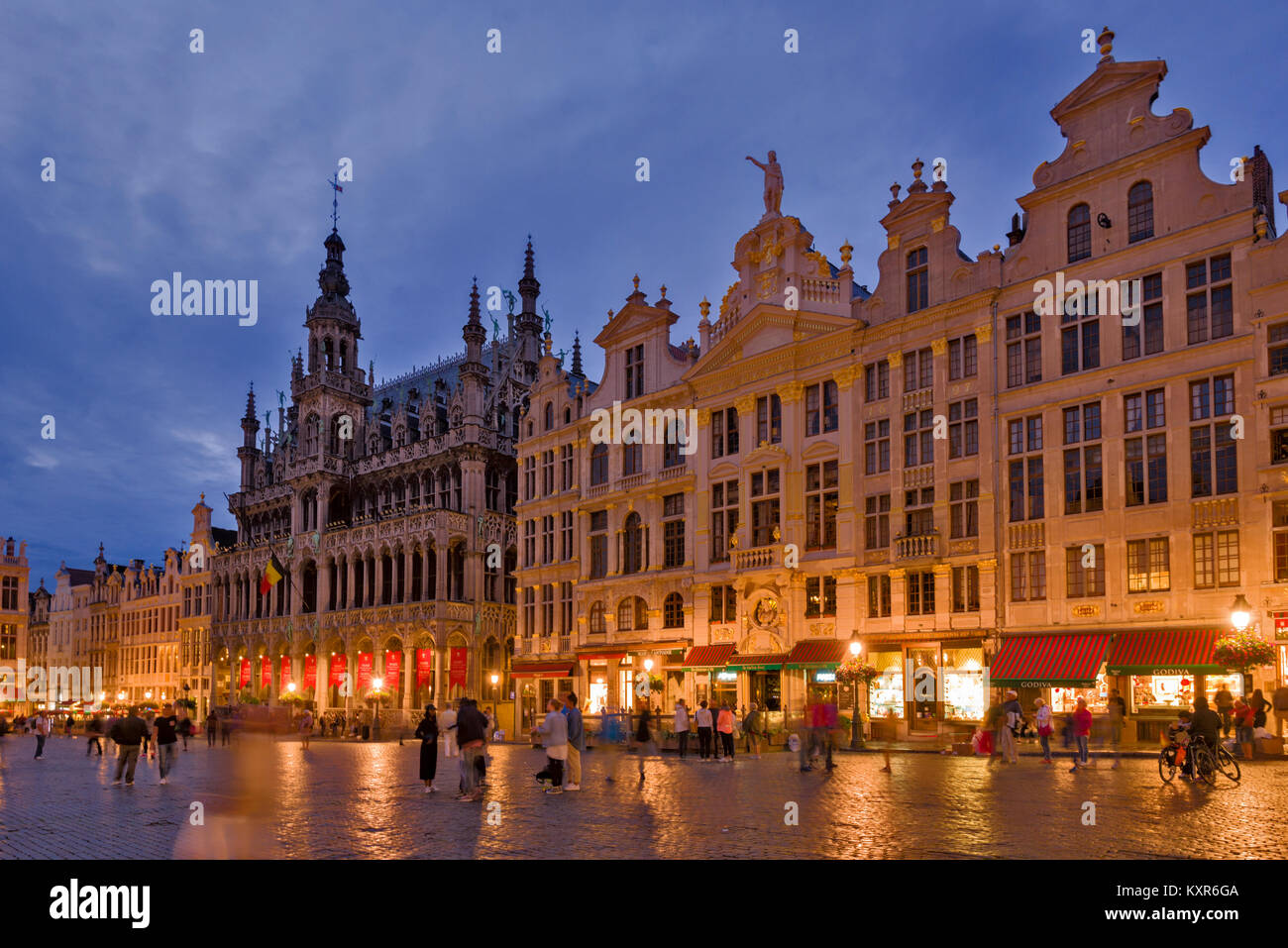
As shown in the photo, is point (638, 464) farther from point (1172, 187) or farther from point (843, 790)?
point (843, 790)

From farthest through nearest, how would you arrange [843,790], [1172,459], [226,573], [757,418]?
1. [226,573]
2. [757,418]
3. [1172,459]
4. [843,790]

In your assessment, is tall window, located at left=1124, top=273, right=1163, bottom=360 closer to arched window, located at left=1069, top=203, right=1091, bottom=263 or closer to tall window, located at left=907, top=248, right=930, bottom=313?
arched window, located at left=1069, top=203, right=1091, bottom=263

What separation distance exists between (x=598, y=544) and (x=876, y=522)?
15.9 m

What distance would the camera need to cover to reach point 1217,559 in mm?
32938

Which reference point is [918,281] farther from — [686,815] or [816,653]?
[686,815]

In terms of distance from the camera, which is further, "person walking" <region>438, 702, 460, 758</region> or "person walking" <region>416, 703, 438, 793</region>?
"person walking" <region>438, 702, 460, 758</region>

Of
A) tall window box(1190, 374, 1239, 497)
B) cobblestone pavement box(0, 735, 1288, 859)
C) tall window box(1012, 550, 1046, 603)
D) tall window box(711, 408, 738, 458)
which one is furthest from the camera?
tall window box(711, 408, 738, 458)

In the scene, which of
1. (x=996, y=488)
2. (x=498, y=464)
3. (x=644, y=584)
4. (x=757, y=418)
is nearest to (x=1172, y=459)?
(x=996, y=488)

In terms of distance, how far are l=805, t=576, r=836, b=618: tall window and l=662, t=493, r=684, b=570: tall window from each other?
23.3 feet

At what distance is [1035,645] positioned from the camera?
35906mm

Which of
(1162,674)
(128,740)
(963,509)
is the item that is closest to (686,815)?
(128,740)

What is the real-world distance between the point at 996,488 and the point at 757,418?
1126 cm

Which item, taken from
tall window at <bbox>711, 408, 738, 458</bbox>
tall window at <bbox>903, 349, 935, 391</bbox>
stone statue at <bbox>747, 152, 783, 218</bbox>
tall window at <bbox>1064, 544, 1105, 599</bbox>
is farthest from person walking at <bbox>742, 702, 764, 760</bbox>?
stone statue at <bbox>747, 152, 783, 218</bbox>

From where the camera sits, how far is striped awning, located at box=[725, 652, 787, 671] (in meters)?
42.7
